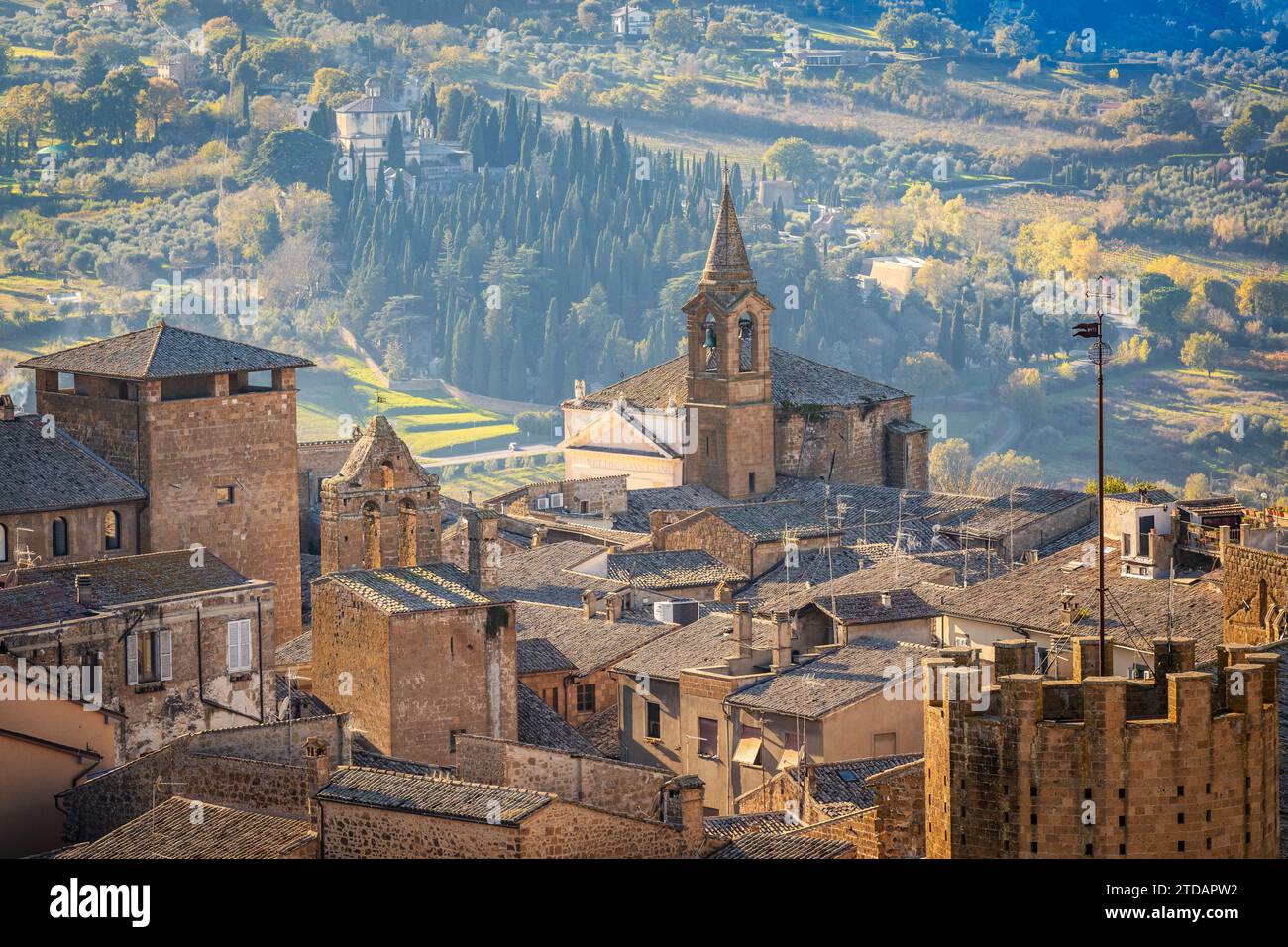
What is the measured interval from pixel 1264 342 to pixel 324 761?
144900mm

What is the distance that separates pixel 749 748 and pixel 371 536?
20.8 ft

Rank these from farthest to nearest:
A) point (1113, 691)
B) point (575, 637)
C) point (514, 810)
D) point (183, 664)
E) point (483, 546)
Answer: point (483, 546)
point (575, 637)
point (183, 664)
point (514, 810)
point (1113, 691)

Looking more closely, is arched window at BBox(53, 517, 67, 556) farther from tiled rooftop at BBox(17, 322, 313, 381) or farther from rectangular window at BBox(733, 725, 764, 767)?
rectangular window at BBox(733, 725, 764, 767)

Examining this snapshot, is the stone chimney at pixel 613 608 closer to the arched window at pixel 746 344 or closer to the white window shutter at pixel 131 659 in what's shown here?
the white window shutter at pixel 131 659

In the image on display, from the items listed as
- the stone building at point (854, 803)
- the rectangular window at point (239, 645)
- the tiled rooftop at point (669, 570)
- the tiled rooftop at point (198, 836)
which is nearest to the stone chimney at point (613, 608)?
the tiled rooftop at point (669, 570)

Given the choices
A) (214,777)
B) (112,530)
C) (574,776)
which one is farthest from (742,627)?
(214,777)

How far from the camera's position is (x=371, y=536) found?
139 feet

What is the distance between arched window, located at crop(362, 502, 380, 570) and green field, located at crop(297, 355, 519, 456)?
86.6 meters

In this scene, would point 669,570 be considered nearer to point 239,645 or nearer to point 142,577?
point 239,645

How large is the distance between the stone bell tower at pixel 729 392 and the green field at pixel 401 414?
203 ft
